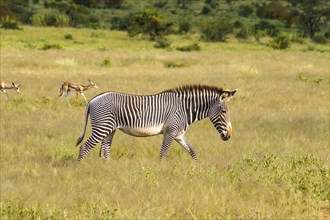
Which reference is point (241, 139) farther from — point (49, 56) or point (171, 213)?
point (49, 56)

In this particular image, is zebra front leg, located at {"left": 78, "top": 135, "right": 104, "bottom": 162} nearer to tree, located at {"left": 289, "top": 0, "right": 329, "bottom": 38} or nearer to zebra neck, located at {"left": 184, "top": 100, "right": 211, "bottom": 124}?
zebra neck, located at {"left": 184, "top": 100, "right": 211, "bottom": 124}

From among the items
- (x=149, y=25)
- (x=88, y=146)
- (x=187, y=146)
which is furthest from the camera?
(x=149, y=25)

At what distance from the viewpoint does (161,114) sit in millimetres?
8430

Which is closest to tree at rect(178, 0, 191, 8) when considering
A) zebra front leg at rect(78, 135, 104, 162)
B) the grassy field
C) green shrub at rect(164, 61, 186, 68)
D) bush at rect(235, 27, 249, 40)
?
bush at rect(235, 27, 249, 40)

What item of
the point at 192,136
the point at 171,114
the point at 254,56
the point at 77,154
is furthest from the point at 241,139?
the point at 254,56

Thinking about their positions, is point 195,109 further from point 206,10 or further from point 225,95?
point 206,10

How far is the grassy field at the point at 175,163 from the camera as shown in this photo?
19.2ft

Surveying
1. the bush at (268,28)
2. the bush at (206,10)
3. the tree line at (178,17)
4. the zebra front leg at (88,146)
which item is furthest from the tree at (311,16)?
the zebra front leg at (88,146)

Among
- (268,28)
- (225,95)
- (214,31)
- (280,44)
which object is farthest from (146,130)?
(268,28)

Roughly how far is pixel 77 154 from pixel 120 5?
78.7m

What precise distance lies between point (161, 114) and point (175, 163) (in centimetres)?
85

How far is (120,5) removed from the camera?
85.3m

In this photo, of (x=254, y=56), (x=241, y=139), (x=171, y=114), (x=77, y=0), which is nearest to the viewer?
(x=171, y=114)

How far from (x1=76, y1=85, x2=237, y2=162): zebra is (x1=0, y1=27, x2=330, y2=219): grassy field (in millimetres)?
411
